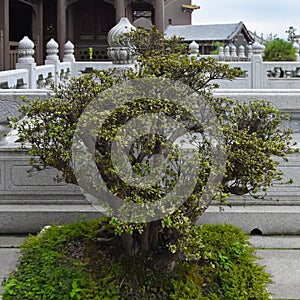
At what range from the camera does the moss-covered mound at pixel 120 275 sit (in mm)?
3570

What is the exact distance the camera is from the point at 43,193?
5348mm

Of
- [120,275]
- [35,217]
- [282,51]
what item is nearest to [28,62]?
[35,217]

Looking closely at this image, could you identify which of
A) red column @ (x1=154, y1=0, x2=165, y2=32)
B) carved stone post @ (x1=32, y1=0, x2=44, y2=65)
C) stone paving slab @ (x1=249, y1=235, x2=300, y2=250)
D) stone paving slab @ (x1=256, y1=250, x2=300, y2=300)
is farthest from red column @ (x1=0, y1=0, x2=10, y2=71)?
stone paving slab @ (x1=256, y1=250, x2=300, y2=300)

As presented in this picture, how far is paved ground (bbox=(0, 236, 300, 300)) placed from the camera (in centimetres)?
406

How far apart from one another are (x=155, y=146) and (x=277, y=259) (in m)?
1.72

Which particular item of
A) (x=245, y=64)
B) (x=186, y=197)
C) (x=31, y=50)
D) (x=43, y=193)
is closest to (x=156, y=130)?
(x=186, y=197)

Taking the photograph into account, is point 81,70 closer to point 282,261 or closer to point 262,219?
point 262,219

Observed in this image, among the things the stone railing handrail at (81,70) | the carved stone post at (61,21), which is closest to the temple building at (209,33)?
the carved stone post at (61,21)

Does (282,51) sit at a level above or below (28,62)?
above

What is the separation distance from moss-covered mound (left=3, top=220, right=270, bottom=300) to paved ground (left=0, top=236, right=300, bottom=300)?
8.7 inches

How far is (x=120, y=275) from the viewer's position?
3.67 metres

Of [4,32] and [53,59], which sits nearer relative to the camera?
[53,59]

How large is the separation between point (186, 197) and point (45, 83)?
24.2 ft

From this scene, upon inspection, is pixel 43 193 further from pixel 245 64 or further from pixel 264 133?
pixel 245 64
